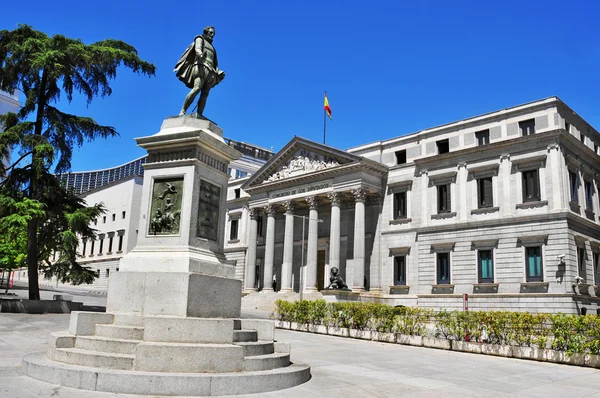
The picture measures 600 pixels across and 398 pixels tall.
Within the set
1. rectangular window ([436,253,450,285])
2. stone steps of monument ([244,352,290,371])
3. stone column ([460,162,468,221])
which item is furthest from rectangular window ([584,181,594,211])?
stone steps of monument ([244,352,290,371])

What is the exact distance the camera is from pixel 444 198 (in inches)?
1570

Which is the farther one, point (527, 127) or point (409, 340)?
point (527, 127)

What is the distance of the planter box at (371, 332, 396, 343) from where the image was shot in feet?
65.1

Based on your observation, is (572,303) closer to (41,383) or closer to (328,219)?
(328,219)

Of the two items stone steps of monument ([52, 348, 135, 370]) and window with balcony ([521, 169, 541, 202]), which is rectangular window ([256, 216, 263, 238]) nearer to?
window with balcony ([521, 169, 541, 202])

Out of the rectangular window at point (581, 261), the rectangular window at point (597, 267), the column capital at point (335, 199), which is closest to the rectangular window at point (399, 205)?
the column capital at point (335, 199)

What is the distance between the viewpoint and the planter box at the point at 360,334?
20.7 meters

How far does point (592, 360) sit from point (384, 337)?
7547 mm

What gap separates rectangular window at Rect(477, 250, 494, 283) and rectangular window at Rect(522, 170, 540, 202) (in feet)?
15.3

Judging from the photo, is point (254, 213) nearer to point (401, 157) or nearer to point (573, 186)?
point (401, 157)

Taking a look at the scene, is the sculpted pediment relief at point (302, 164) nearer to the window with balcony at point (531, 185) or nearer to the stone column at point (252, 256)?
the stone column at point (252, 256)

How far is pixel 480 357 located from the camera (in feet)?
52.9

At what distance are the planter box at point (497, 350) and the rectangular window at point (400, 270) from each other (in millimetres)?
24358

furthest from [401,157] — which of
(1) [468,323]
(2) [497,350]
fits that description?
(2) [497,350]
